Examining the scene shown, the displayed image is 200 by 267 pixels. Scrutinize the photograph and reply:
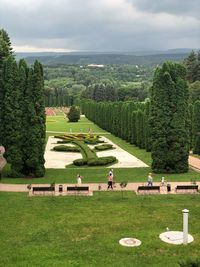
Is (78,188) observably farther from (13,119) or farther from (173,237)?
(173,237)

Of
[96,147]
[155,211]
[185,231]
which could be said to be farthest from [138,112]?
[185,231]

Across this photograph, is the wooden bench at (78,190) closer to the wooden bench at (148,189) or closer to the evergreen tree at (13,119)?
the wooden bench at (148,189)

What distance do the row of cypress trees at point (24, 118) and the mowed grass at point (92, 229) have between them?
6.97m

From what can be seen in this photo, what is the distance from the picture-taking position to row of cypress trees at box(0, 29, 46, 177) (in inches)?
1340

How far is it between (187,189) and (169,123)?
30.6ft

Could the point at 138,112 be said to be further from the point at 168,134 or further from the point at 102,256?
the point at 102,256

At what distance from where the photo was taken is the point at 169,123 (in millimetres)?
36188

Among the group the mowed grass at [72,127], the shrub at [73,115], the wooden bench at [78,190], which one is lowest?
the mowed grass at [72,127]

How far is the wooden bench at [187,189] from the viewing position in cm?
2777

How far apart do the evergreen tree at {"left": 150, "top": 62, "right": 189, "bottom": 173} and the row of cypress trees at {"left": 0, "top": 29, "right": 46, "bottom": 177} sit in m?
9.86

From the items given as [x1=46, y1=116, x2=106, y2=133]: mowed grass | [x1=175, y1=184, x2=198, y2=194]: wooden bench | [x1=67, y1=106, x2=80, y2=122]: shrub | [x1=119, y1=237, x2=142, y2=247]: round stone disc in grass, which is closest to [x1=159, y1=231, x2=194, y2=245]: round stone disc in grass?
[x1=119, y1=237, x2=142, y2=247]: round stone disc in grass

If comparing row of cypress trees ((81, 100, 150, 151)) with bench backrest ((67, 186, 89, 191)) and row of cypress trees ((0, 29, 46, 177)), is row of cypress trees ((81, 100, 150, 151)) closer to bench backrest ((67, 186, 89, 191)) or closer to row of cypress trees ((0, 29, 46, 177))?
row of cypress trees ((0, 29, 46, 177))

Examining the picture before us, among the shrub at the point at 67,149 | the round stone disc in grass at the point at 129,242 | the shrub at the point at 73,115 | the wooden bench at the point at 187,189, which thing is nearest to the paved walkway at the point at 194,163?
the wooden bench at the point at 187,189

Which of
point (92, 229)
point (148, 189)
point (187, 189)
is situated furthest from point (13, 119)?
point (92, 229)
